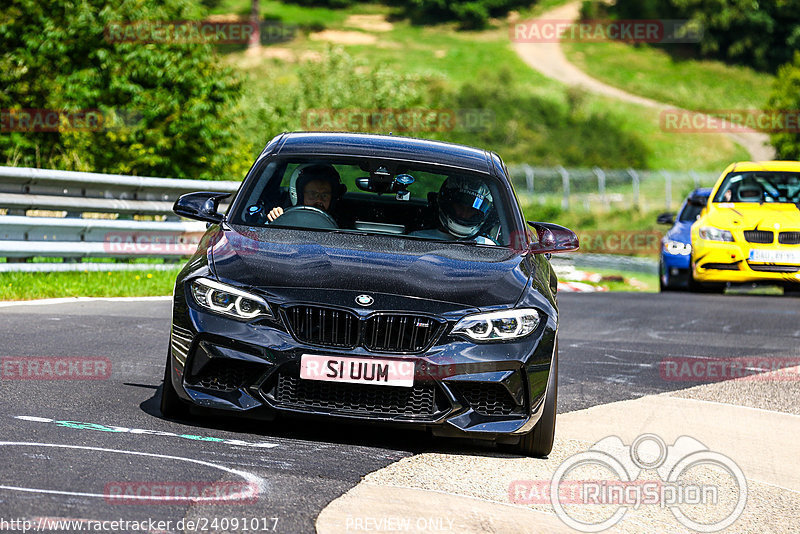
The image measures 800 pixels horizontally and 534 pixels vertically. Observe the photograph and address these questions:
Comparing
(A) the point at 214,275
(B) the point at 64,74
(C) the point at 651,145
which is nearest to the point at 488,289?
(A) the point at 214,275

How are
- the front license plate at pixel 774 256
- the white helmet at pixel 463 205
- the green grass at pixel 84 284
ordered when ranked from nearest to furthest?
the white helmet at pixel 463 205 < the green grass at pixel 84 284 < the front license plate at pixel 774 256

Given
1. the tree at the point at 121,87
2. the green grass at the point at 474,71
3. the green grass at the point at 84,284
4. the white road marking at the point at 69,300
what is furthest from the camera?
the green grass at the point at 474,71

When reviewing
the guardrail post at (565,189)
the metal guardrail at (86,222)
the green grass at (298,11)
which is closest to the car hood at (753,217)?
the metal guardrail at (86,222)

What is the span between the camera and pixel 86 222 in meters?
13.5

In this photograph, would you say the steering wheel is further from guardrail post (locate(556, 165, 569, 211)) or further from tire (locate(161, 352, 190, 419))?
guardrail post (locate(556, 165, 569, 211))

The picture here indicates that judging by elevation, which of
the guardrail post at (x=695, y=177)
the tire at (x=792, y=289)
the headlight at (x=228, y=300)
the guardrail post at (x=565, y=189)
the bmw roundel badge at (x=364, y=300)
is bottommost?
the guardrail post at (x=565, y=189)

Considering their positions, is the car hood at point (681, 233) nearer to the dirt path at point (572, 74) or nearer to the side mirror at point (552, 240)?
the side mirror at point (552, 240)

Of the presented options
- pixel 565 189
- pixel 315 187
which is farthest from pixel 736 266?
pixel 565 189

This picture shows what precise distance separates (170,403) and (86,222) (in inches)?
296

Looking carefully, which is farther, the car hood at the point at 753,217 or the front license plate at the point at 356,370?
the car hood at the point at 753,217

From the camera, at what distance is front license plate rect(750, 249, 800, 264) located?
16.3 metres

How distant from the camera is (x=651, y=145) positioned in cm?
7238

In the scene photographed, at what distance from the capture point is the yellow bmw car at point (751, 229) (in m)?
16.4

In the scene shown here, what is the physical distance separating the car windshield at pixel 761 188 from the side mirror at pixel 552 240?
34.3ft
